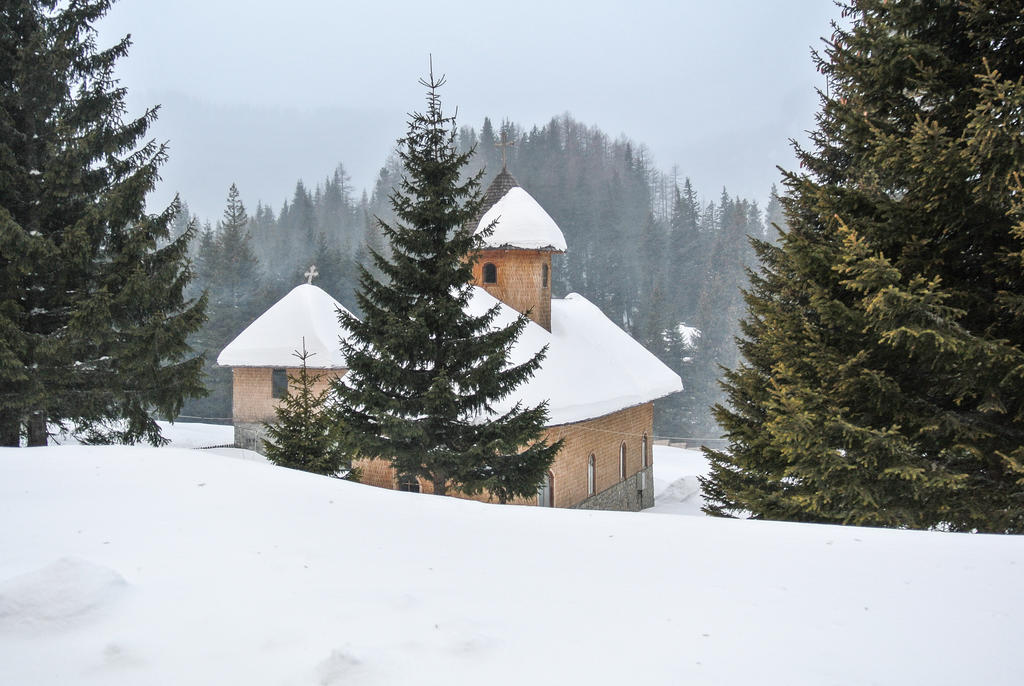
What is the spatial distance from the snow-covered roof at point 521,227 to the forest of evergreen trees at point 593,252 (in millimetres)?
1647

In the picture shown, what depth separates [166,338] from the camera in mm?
12922

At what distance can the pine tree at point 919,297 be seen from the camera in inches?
270

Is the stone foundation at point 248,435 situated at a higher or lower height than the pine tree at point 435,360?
lower

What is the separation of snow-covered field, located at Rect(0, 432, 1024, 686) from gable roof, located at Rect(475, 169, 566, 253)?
15.8 m

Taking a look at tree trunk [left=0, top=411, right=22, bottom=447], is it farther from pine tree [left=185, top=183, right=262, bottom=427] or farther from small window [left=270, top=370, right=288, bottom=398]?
pine tree [left=185, top=183, right=262, bottom=427]

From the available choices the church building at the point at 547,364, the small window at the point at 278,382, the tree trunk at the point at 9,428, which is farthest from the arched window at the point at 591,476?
the tree trunk at the point at 9,428

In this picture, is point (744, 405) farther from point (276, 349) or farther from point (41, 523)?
point (276, 349)

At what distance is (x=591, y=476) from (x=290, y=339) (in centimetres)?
1313

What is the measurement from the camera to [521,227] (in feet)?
70.7

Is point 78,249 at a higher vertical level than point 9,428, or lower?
higher

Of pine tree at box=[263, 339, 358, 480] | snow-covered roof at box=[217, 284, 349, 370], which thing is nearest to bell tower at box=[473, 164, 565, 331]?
snow-covered roof at box=[217, 284, 349, 370]

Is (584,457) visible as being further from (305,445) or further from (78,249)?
(78,249)

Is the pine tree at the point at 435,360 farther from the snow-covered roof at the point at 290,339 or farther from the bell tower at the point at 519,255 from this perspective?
the snow-covered roof at the point at 290,339

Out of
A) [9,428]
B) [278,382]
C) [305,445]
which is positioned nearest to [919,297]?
[305,445]
